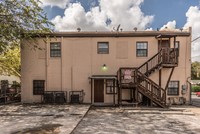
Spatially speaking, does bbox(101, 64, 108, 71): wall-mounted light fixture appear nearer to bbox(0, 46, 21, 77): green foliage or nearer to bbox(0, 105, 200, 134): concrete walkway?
bbox(0, 105, 200, 134): concrete walkway

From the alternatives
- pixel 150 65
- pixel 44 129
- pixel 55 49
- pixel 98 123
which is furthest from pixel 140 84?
pixel 44 129

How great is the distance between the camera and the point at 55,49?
653 inches

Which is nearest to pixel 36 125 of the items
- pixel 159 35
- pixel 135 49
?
pixel 135 49

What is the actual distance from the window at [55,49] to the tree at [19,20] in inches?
107

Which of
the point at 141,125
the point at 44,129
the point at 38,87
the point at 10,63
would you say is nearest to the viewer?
the point at 44,129

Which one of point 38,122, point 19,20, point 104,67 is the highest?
point 19,20

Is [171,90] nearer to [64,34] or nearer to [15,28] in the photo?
[64,34]

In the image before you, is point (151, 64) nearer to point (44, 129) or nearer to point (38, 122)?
point (38, 122)

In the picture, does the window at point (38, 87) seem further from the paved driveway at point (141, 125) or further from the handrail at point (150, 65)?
the handrail at point (150, 65)

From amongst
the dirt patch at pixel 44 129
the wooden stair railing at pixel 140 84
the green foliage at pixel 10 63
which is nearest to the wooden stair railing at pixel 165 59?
the wooden stair railing at pixel 140 84

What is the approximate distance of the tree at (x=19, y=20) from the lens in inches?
486

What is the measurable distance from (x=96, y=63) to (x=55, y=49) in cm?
363

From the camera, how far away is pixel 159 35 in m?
15.7

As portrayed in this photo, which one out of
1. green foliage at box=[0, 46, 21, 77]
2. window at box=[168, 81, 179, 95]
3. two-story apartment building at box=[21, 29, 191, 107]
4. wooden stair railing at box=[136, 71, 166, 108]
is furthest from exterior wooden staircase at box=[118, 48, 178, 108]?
green foliage at box=[0, 46, 21, 77]
